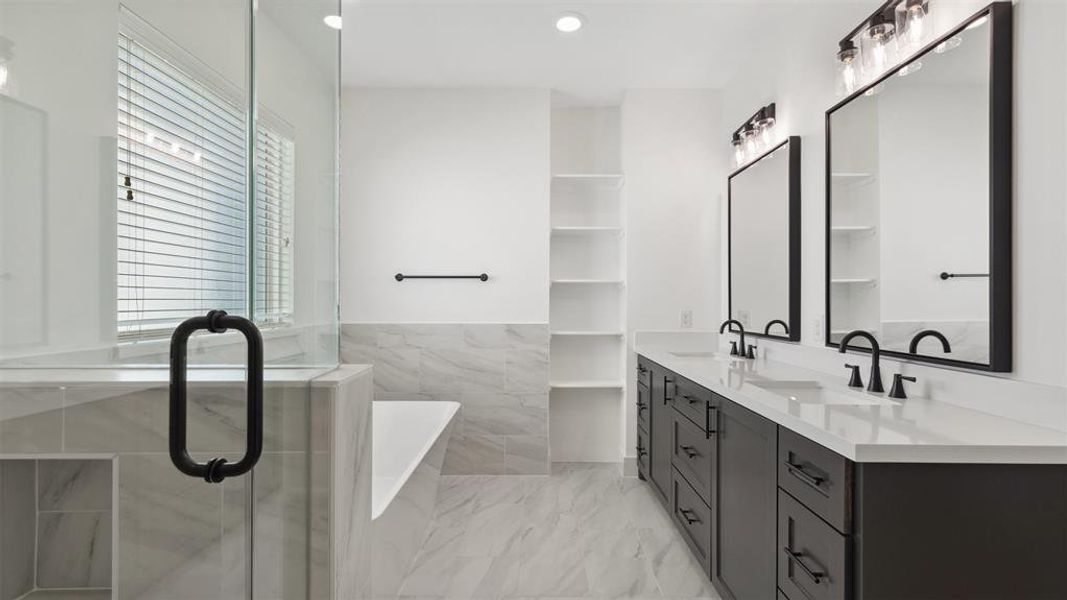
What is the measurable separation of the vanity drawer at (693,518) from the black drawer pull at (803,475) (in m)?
0.76

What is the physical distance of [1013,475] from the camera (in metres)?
1.20

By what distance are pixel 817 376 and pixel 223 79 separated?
7.66 feet

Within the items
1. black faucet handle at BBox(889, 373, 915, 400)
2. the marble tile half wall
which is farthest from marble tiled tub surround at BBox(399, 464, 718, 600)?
black faucet handle at BBox(889, 373, 915, 400)

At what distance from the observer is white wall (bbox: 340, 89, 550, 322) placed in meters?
3.82

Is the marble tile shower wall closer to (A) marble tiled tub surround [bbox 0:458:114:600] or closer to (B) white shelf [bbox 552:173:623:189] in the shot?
(A) marble tiled tub surround [bbox 0:458:114:600]

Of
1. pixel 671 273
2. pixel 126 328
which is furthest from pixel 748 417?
pixel 671 273

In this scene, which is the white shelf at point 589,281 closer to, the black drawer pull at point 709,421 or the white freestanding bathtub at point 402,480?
the white freestanding bathtub at point 402,480

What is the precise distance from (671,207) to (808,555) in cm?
268

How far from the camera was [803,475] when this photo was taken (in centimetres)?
144

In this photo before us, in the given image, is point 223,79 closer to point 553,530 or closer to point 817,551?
point 817,551

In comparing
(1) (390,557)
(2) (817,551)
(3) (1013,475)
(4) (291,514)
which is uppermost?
(3) (1013,475)

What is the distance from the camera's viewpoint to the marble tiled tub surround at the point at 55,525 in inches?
22.9

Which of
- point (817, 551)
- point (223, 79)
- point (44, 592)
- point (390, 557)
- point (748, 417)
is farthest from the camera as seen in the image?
point (390, 557)

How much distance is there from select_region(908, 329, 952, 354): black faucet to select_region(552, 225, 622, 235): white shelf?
2222mm
